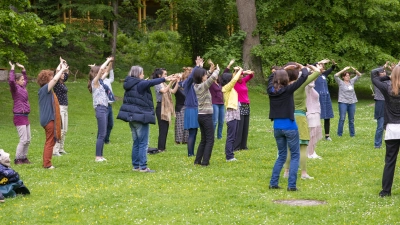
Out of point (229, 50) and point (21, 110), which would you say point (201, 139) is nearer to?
point (21, 110)

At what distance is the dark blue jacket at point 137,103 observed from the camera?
39.7 ft

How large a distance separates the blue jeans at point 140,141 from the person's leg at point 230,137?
6.55 ft

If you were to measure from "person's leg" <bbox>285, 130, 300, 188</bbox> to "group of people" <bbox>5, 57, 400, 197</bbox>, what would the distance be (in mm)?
15

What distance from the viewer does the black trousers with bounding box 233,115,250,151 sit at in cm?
1550

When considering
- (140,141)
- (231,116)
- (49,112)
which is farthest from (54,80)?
(231,116)

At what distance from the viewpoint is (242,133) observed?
15.8 meters

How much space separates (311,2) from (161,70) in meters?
20.7

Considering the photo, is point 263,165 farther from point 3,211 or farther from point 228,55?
point 228,55

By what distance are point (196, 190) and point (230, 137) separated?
3234mm

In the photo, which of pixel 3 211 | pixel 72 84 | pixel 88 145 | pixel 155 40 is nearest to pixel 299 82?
pixel 3 211

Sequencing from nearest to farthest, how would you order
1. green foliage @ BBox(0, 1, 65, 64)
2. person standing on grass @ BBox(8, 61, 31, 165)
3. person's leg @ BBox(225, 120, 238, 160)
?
person standing on grass @ BBox(8, 61, 31, 165) → person's leg @ BBox(225, 120, 238, 160) → green foliage @ BBox(0, 1, 65, 64)

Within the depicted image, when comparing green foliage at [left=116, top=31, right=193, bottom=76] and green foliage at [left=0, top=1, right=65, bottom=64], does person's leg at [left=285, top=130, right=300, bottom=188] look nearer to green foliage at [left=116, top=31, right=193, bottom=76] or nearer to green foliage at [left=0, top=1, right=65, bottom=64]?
green foliage at [left=0, top=1, right=65, bottom=64]

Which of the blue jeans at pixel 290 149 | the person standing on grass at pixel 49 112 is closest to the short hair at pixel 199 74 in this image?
the person standing on grass at pixel 49 112

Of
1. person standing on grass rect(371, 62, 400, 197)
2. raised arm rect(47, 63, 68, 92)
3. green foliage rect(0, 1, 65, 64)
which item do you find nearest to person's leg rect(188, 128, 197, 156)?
raised arm rect(47, 63, 68, 92)
